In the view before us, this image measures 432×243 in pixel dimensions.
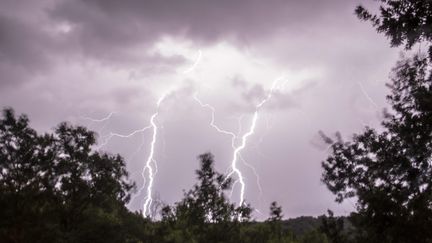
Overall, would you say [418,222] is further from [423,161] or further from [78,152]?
[78,152]

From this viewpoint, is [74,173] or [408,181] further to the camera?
[74,173]

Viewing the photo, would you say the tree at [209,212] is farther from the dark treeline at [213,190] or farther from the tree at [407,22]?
the tree at [407,22]

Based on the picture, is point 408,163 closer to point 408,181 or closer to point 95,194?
point 408,181

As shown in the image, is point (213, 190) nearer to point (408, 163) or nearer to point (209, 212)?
point (209, 212)

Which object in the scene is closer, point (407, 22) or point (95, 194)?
point (407, 22)

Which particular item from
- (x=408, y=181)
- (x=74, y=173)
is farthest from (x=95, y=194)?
(x=408, y=181)

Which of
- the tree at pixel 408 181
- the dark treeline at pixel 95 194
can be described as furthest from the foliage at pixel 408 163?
the dark treeline at pixel 95 194

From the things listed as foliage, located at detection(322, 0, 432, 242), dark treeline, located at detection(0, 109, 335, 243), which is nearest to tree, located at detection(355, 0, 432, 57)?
foliage, located at detection(322, 0, 432, 242)

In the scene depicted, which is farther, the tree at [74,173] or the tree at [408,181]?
the tree at [74,173]

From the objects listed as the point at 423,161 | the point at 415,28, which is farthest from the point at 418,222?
the point at 415,28

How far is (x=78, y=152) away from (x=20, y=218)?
17.2 metres

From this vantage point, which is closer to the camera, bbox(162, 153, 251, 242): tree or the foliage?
the foliage

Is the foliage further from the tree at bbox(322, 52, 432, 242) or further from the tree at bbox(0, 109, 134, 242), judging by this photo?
the tree at bbox(0, 109, 134, 242)

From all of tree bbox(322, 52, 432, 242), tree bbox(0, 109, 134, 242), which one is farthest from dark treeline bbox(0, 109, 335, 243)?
tree bbox(322, 52, 432, 242)
